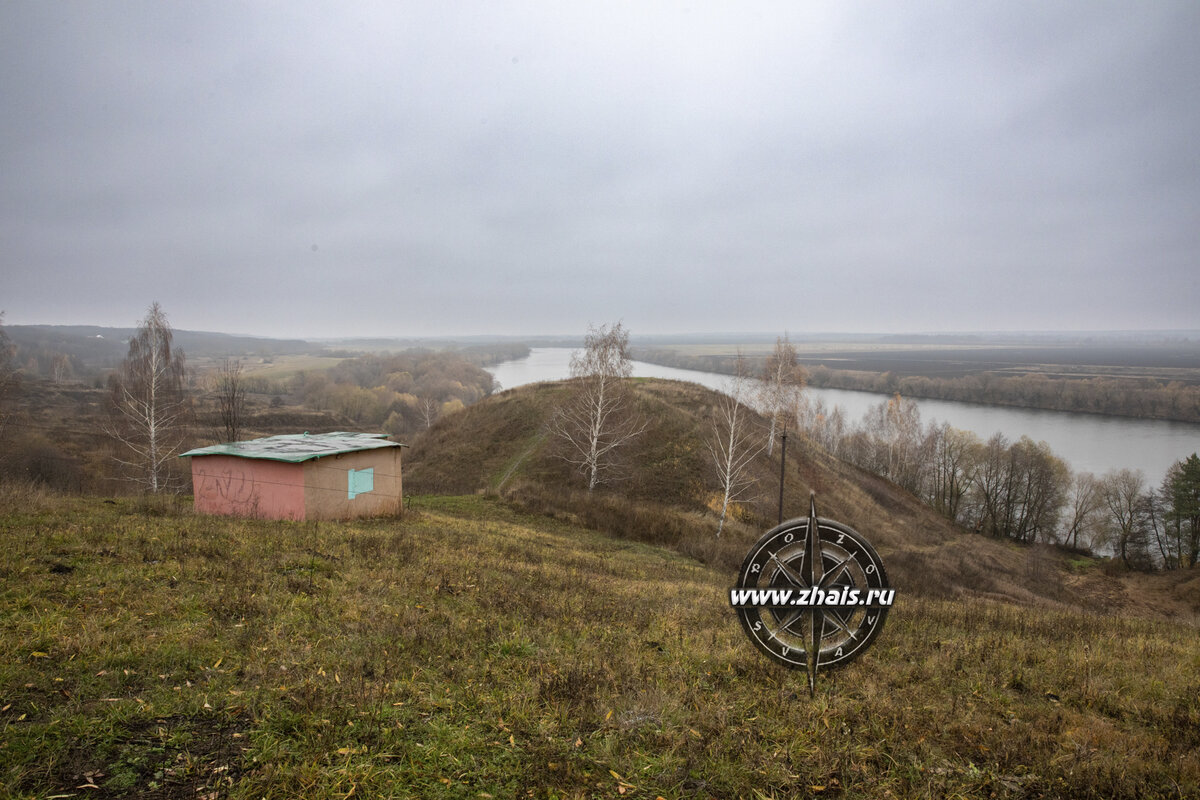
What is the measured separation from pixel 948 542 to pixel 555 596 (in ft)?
113

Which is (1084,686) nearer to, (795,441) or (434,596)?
(434,596)

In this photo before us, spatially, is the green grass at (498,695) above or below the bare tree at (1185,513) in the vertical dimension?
above

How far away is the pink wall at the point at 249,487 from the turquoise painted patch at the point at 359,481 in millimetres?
1857

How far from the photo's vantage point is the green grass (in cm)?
438

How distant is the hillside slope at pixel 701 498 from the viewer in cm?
2396

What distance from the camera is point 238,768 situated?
4.24 meters

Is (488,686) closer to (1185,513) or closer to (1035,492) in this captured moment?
(1185,513)

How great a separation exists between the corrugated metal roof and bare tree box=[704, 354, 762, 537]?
1437 centimetres

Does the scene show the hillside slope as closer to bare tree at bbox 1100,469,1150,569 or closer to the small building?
bare tree at bbox 1100,469,1150,569

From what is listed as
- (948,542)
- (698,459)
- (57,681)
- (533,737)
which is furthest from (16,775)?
(948,542)
